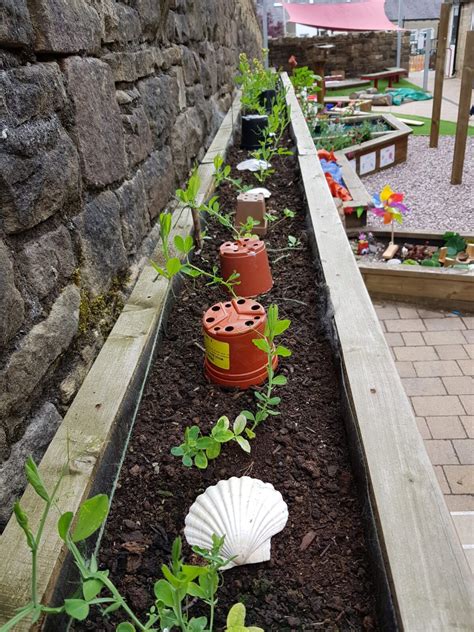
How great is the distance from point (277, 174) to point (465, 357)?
1594 millimetres

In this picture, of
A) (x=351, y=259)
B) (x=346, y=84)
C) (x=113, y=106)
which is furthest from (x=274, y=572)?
(x=346, y=84)

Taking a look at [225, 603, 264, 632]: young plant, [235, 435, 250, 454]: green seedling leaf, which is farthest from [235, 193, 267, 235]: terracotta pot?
[225, 603, 264, 632]: young plant

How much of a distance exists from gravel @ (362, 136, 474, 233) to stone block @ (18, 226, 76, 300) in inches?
151

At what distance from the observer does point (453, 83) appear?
1530 centimetres

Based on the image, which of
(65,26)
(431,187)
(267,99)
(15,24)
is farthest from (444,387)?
(431,187)

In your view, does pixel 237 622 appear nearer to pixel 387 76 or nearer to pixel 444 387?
pixel 444 387

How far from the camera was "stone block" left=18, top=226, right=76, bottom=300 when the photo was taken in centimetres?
109

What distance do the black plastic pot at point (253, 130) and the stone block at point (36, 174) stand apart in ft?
9.50

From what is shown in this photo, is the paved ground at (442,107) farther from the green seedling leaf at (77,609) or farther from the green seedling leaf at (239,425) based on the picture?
the green seedling leaf at (77,609)

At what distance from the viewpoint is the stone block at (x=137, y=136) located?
177 centimetres

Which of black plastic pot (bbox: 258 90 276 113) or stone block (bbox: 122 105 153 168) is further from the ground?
stone block (bbox: 122 105 153 168)

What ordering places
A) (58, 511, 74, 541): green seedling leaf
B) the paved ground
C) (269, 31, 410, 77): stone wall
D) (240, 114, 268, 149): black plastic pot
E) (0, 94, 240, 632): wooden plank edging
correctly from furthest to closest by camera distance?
(269, 31, 410, 77): stone wall → the paved ground → (240, 114, 268, 149): black plastic pot → (0, 94, 240, 632): wooden plank edging → (58, 511, 74, 541): green seedling leaf

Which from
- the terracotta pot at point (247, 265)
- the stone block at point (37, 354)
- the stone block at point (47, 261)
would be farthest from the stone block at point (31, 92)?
the terracotta pot at point (247, 265)

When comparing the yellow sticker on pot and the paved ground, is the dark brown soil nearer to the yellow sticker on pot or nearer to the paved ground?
the yellow sticker on pot
